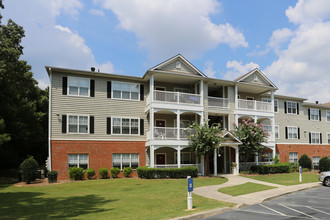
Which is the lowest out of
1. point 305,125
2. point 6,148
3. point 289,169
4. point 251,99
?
point 289,169

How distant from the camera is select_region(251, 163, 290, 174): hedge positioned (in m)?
25.2

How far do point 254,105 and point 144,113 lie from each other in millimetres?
11960

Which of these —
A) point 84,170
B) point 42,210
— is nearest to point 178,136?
point 84,170

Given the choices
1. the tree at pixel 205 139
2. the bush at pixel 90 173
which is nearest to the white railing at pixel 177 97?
the tree at pixel 205 139

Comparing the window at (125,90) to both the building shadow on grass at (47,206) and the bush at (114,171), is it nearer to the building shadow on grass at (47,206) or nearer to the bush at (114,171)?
the bush at (114,171)

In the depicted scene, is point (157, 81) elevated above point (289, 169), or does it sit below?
above

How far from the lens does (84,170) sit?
2212 cm

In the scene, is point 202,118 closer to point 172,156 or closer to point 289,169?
point 172,156

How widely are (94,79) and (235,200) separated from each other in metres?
16.0

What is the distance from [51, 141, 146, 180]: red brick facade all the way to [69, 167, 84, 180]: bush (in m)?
0.80

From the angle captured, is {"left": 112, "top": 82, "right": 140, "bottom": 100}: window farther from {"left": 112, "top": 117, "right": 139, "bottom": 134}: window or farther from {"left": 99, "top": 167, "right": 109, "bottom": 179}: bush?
{"left": 99, "top": 167, "right": 109, "bottom": 179}: bush

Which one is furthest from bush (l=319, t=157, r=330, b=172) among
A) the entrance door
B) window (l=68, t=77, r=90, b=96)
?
window (l=68, t=77, r=90, b=96)

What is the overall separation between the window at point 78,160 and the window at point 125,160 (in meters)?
2.35

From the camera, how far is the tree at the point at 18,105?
20281 mm
